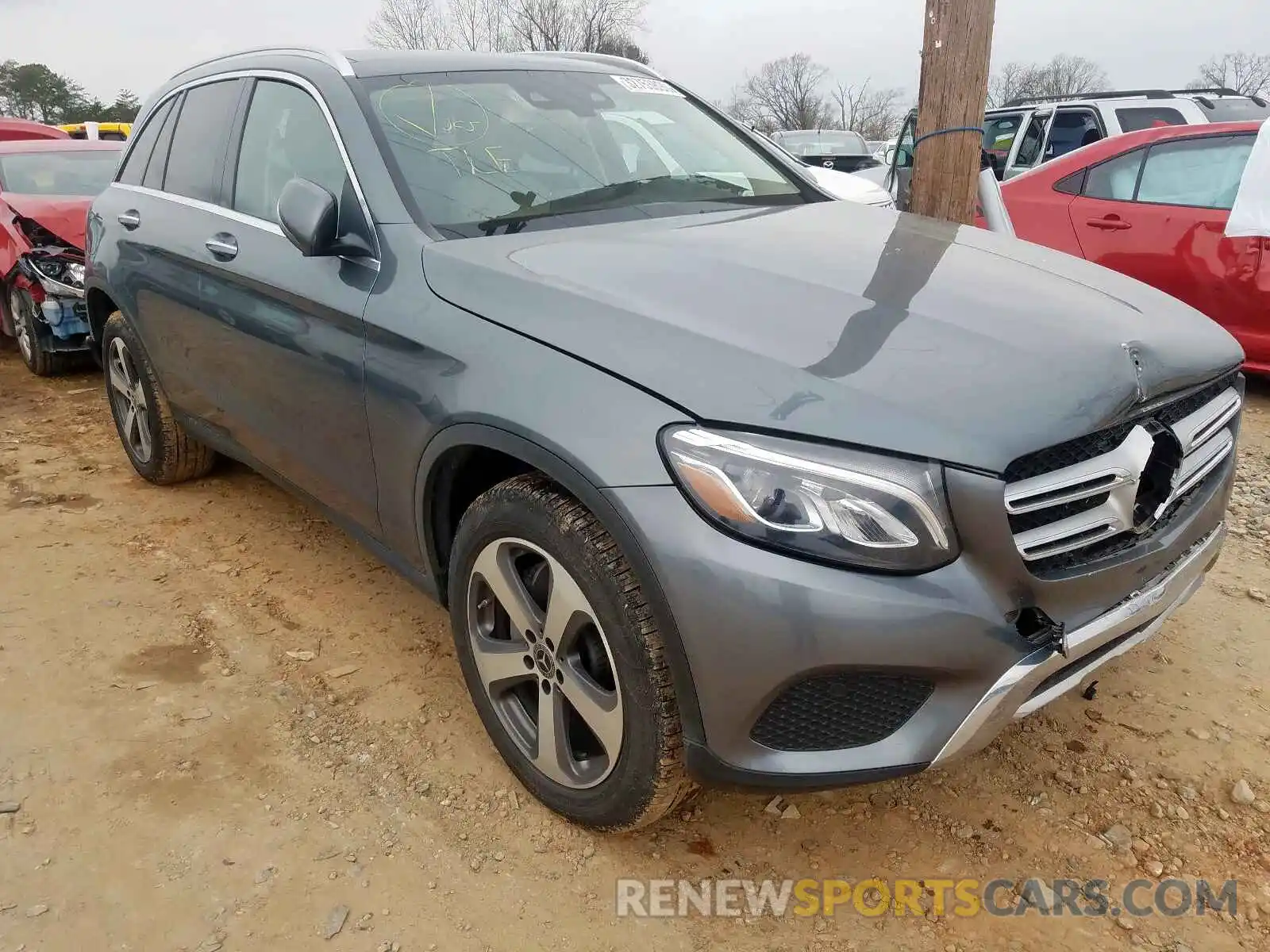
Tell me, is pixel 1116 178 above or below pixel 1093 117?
below

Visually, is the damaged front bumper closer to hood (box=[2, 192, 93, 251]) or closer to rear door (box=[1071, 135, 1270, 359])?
hood (box=[2, 192, 93, 251])

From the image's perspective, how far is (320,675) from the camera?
2840 millimetres

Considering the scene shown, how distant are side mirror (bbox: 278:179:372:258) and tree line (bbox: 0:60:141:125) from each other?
5661 centimetres

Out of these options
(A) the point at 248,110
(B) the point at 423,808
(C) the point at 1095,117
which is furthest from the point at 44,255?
(C) the point at 1095,117

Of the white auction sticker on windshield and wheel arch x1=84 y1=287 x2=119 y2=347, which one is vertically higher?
the white auction sticker on windshield

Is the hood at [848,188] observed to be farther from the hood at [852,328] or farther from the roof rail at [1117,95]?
the roof rail at [1117,95]

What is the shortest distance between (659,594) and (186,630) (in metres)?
2.07

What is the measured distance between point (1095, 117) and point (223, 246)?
7.74 meters

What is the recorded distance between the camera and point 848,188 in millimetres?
3469

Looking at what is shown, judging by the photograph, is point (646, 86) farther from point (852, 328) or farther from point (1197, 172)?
point (1197, 172)

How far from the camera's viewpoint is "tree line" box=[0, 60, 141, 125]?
51.0 meters

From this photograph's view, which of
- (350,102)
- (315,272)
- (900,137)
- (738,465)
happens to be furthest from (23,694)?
(900,137)

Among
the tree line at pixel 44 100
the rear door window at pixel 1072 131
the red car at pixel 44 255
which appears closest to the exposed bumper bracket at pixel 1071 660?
the red car at pixel 44 255

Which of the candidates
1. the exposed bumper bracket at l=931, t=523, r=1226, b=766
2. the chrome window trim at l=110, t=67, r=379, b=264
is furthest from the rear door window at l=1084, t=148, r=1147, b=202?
the chrome window trim at l=110, t=67, r=379, b=264
